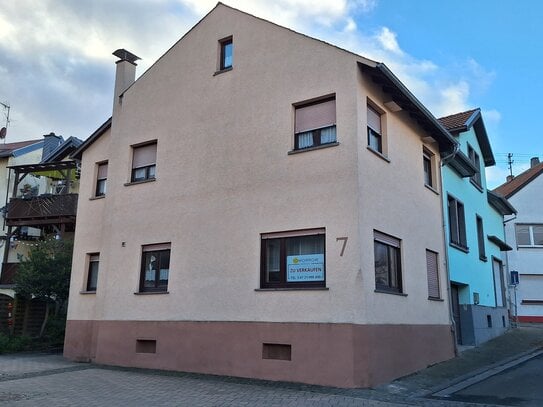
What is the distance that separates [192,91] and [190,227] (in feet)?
12.9

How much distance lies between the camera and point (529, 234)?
1217 inches

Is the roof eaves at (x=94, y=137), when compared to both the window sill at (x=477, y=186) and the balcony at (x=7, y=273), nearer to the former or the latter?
the balcony at (x=7, y=273)

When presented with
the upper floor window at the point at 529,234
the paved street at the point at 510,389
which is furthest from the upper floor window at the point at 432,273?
the upper floor window at the point at 529,234

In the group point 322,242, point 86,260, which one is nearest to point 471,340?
point 322,242

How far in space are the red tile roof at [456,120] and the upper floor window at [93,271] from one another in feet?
41.1

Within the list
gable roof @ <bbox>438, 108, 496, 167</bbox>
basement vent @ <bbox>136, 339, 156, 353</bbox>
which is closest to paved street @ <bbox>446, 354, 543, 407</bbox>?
basement vent @ <bbox>136, 339, 156, 353</bbox>

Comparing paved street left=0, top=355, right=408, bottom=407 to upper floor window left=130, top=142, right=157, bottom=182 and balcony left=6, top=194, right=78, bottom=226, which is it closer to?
upper floor window left=130, top=142, right=157, bottom=182

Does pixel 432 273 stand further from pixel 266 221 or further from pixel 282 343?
pixel 282 343

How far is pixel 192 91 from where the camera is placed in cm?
1452

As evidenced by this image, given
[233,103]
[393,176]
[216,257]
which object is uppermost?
[233,103]

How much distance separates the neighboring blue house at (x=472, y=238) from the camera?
56.8 ft

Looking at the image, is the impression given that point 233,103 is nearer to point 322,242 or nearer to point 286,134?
point 286,134

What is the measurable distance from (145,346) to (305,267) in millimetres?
5167

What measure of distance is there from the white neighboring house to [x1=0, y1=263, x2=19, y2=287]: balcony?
26.2 m
